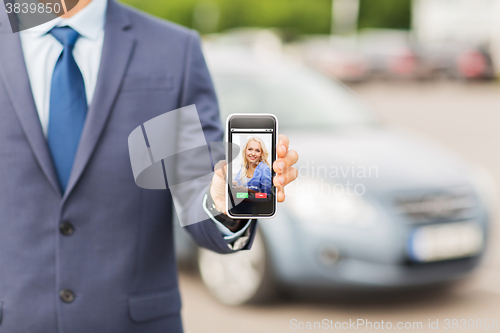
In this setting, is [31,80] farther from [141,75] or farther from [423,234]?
[423,234]

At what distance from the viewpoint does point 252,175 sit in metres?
1.52

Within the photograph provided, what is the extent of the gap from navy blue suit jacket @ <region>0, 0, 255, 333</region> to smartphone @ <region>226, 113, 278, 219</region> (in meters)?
0.11

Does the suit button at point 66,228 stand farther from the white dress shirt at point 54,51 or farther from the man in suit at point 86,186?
the white dress shirt at point 54,51

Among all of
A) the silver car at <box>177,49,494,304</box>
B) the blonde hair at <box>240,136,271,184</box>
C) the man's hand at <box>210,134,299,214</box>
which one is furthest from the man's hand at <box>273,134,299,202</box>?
the silver car at <box>177,49,494,304</box>

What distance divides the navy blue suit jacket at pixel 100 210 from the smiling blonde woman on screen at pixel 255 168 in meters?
0.15

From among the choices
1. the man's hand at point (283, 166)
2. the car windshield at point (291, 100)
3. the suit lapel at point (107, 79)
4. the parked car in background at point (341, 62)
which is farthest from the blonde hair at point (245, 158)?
the parked car in background at point (341, 62)

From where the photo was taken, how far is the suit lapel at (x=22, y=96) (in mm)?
1533

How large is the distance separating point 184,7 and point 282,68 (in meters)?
49.9

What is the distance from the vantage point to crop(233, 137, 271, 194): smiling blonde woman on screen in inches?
59.0

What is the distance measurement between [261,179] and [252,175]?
0.02m

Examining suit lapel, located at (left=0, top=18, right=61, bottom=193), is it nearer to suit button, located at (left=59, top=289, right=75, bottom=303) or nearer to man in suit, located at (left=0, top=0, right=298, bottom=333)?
man in suit, located at (left=0, top=0, right=298, bottom=333)

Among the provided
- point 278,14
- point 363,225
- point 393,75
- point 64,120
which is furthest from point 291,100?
point 278,14

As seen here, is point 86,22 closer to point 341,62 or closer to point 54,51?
point 54,51

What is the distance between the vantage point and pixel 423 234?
12.7 ft
